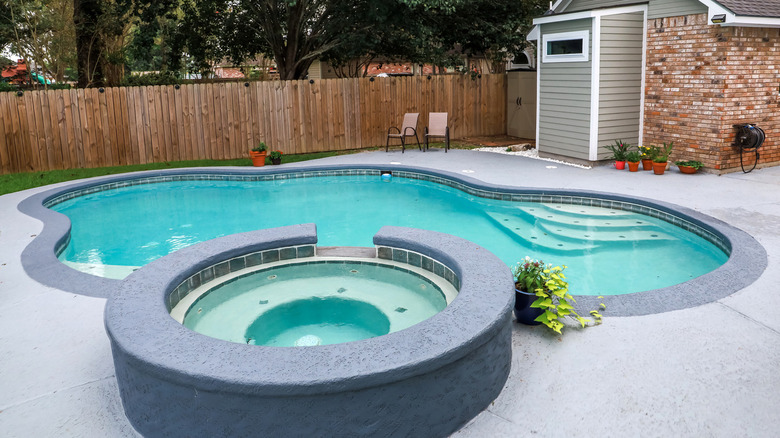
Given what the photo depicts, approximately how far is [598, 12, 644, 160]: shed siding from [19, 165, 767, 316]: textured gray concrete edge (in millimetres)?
2459

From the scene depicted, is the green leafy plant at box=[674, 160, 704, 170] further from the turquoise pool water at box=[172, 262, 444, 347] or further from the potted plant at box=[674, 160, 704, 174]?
the turquoise pool water at box=[172, 262, 444, 347]

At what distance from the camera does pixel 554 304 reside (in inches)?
143

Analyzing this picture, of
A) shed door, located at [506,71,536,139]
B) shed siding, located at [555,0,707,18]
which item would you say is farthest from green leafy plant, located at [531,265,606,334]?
shed door, located at [506,71,536,139]

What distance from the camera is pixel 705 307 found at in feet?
12.9

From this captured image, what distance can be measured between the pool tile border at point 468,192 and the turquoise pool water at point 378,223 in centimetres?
8

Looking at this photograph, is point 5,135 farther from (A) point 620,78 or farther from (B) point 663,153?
(B) point 663,153

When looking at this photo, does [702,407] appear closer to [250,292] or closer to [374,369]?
[374,369]

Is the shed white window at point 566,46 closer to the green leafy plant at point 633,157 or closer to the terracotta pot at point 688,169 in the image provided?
the green leafy plant at point 633,157

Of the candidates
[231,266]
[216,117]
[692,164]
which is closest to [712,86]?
[692,164]

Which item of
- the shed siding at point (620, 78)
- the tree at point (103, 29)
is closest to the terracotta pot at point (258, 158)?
the tree at point (103, 29)

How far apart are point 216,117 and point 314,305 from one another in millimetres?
8340

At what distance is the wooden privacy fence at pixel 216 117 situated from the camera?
1071 centimetres

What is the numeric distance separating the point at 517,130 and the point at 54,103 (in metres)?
9.65

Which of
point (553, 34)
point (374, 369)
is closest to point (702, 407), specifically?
point (374, 369)
